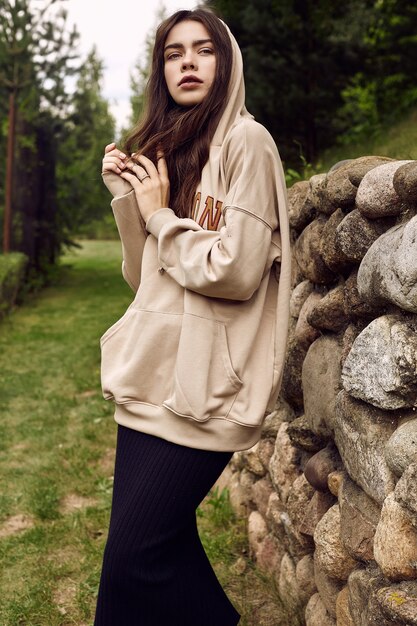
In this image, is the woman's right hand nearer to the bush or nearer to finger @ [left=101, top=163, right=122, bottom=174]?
finger @ [left=101, top=163, right=122, bottom=174]

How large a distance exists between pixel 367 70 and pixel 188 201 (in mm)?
9101

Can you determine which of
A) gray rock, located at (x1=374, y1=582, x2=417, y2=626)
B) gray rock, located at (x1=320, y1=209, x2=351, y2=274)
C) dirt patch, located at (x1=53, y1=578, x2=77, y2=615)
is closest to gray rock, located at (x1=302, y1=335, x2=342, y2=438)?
gray rock, located at (x1=320, y1=209, x2=351, y2=274)

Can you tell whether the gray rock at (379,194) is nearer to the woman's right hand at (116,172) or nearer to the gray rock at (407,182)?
the gray rock at (407,182)

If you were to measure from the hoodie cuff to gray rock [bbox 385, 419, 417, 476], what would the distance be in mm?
837

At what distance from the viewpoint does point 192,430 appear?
1.96 meters

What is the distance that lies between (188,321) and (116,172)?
1.82 ft

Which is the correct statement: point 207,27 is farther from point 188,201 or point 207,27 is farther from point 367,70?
point 367,70

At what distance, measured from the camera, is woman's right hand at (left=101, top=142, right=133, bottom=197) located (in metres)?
2.19

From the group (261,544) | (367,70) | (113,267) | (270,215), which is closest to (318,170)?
(261,544)

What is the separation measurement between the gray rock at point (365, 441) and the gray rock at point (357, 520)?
46mm

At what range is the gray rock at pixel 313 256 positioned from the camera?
2557mm

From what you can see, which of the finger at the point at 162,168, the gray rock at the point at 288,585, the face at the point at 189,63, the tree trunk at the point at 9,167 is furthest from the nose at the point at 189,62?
the tree trunk at the point at 9,167

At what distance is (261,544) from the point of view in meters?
3.33

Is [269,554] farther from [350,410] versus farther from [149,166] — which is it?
[149,166]
